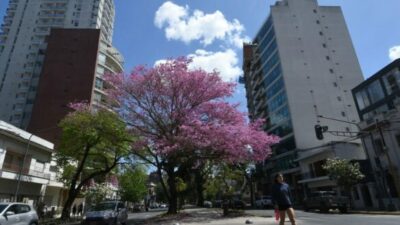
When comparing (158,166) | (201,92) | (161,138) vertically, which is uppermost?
(201,92)

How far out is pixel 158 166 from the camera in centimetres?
2456

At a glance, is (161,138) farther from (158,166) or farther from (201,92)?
(201,92)

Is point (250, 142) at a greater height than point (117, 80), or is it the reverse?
point (117, 80)

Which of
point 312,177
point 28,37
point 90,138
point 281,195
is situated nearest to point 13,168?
point 90,138

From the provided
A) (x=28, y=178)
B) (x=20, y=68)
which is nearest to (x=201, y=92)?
(x=28, y=178)

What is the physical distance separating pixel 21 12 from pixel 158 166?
269ft

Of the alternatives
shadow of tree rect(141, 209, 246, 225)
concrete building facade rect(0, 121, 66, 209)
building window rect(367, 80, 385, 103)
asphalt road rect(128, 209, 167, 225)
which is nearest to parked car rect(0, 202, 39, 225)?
shadow of tree rect(141, 209, 246, 225)

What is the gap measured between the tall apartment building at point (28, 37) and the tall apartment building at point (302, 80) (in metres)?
Answer: 40.2

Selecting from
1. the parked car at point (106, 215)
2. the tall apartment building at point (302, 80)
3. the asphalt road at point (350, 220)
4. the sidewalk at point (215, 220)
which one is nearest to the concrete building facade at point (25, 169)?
the parked car at point (106, 215)

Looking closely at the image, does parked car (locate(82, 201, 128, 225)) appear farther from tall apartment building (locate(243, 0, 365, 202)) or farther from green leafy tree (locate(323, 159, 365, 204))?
tall apartment building (locate(243, 0, 365, 202))

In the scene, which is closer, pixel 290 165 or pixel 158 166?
pixel 158 166

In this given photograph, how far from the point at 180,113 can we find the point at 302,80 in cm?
4232

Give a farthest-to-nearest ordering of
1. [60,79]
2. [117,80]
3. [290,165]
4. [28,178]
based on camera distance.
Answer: [60,79]
[290,165]
[28,178]
[117,80]

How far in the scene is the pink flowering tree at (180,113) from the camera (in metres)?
21.8
